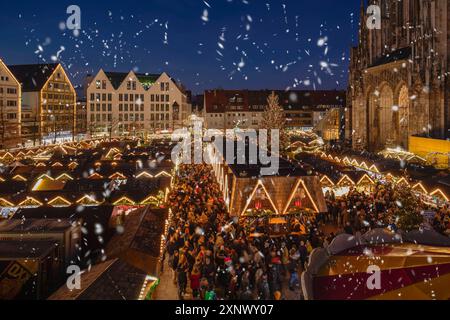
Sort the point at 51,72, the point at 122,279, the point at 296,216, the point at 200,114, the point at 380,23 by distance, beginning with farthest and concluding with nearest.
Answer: the point at 200,114 < the point at 51,72 < the point at 380,23 < the point at 296,216 < the point at 122,279

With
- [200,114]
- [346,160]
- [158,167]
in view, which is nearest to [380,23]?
[346,160]

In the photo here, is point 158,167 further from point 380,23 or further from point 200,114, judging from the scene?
point 200,114

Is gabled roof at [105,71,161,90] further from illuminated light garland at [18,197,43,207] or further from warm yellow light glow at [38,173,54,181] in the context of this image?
illuminated light garland at [18,197,43,207]

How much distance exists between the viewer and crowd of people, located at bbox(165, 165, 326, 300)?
32.2ft

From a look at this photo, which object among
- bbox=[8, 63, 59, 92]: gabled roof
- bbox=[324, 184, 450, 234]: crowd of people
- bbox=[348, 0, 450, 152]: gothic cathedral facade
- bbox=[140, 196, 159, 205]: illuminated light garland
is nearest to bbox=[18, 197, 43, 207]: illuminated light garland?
bbox=[140, 196, 159, 205]: illuminated light garland

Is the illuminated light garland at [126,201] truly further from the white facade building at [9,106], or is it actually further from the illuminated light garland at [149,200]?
the white facade building at [9,106]

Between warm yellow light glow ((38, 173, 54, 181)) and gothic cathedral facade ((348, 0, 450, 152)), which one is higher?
gothic cathedral facade ((348, 0, 450, 152))

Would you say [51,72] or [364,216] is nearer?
[364,216]

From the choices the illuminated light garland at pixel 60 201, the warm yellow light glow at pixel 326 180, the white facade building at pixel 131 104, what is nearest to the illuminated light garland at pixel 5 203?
the illuminated light garland at pixel 60 201

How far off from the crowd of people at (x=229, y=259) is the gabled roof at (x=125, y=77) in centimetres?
5823

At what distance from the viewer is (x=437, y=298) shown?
5.75m

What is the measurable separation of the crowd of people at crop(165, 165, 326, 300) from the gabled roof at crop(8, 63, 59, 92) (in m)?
51.4

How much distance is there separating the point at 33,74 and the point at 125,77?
15330 millimetres

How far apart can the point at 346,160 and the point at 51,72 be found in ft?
162
